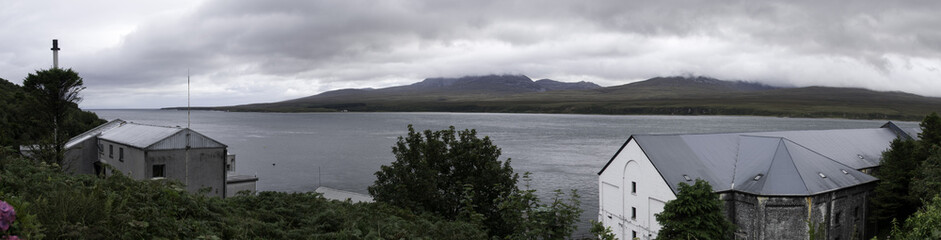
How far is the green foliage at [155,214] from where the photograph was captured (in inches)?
314

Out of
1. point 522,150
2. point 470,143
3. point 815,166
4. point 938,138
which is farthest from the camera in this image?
point 522,150

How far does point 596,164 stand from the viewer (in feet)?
278

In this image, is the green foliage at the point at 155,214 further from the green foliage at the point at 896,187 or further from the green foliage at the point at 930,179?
the green foliage at the point at 896,187

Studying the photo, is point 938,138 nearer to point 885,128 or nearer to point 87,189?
point 885,128

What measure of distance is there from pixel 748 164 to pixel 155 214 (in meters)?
38.7

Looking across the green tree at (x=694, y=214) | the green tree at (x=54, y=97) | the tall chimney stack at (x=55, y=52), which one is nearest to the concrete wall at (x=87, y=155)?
the tall chimney stack at (x=55, y=52)

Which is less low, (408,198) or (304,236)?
(304,236)

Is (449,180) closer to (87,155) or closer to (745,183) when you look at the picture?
(745,183)

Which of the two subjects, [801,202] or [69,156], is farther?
[69,156]

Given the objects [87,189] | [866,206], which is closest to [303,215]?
[87,189]

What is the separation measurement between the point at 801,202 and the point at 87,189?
3706 centimetres

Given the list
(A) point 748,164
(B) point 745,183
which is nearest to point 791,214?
(B) point 745,183

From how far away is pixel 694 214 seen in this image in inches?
941

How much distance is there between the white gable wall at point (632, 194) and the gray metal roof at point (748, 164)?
884 millimetres
